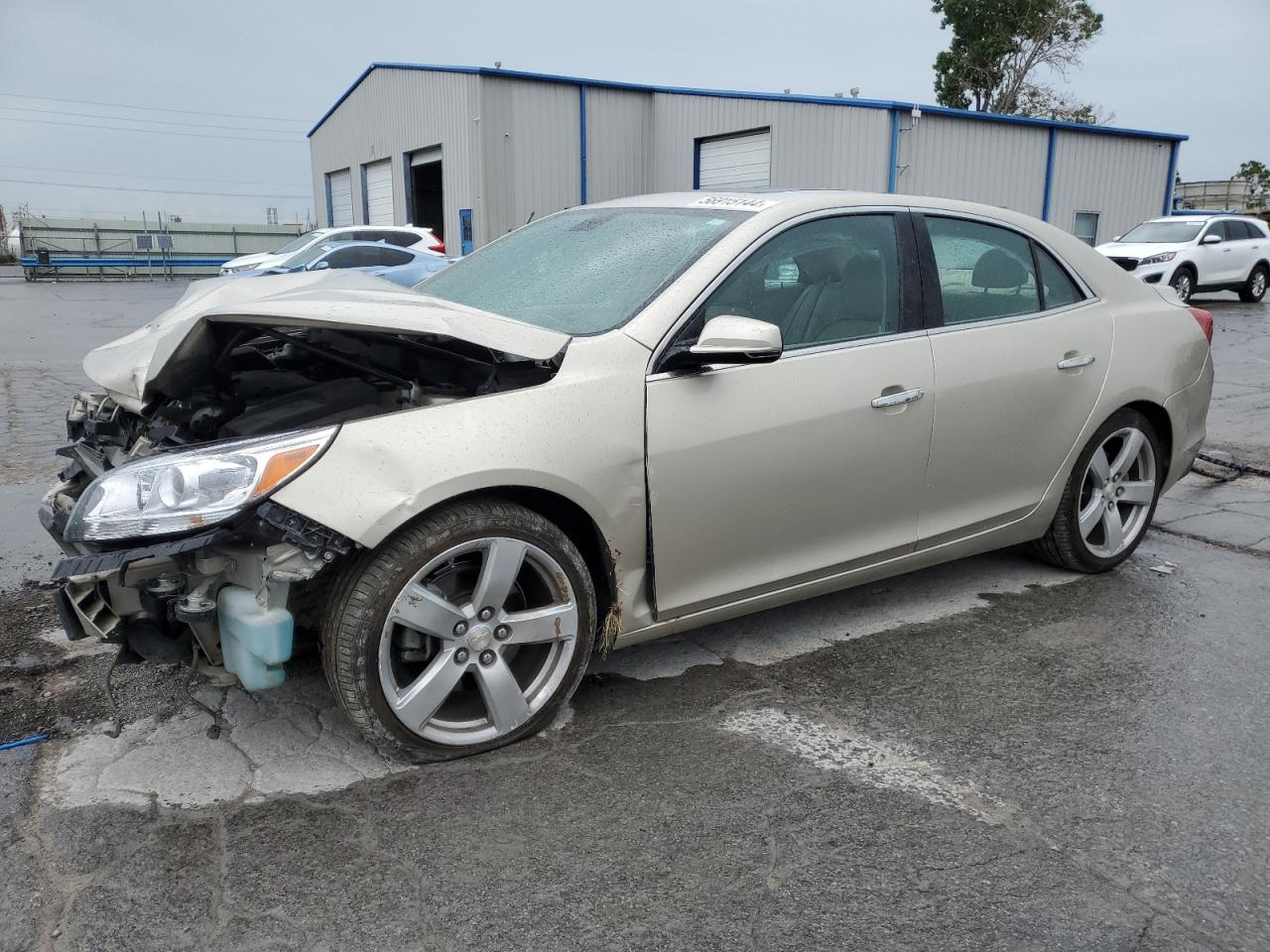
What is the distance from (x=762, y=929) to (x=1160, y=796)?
4.17 ft

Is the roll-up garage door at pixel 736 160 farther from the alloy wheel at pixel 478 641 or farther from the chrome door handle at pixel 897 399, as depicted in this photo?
the alloy wheel at pixel 478 641

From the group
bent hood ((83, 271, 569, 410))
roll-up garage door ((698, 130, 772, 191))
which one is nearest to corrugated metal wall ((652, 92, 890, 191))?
roll-up garage door ((698, 130, 772, 191))

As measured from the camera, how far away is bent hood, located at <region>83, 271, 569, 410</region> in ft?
9.44

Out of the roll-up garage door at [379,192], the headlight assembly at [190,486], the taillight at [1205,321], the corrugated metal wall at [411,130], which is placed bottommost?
the headlight assembly at [190,486]

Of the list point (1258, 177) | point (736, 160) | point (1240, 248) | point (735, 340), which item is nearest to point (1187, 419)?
point (735, 340)

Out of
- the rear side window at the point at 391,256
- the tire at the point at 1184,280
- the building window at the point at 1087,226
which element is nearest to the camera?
the rear side window at the point at 391,256

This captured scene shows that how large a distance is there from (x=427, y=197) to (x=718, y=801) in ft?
99.1

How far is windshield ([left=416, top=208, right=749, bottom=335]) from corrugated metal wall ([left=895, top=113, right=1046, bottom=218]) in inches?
765

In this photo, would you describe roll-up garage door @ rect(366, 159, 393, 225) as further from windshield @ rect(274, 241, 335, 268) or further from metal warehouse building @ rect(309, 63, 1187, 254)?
windshield @ rect(274, 241, 335, 268)

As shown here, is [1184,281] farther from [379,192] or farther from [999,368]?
[379,192]

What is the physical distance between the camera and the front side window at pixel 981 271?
3887 mm

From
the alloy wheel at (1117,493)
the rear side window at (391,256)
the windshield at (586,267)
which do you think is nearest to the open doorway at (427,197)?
the rear side window at (391,256)

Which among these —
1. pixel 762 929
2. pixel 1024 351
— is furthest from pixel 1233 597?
pixel 762 929

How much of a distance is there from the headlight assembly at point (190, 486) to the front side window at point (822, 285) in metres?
1.28
